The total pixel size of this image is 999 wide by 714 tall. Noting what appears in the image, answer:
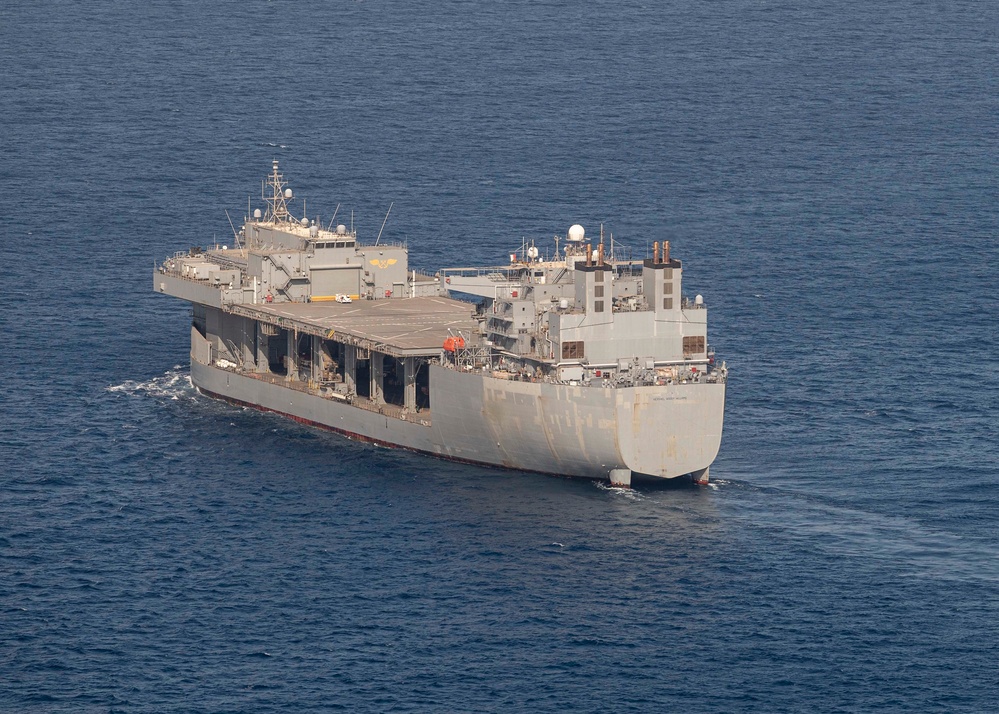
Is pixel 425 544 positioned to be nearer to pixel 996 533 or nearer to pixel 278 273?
pixel 996 533

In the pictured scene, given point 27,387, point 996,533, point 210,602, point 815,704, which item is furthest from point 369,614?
point 27,387

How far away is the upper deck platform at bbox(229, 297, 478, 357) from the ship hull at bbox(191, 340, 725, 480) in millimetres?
7217

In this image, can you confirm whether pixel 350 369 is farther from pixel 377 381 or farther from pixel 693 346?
pixel 693 346

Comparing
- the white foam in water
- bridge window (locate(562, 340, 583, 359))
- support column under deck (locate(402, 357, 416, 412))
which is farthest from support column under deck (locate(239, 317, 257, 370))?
bridge window (locate(562, 340, 583, 359))

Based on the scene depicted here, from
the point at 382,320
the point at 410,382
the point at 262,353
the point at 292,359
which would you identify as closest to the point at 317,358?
the point at 292,359

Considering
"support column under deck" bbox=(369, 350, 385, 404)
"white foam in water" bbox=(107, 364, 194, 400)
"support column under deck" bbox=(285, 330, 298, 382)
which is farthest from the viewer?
"support column under deck" bbox=(285, 330, 298, 382)

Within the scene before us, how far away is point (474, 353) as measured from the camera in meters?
161

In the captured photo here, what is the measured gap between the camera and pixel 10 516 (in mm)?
146125

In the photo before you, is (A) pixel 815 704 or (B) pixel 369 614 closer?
(A) pixel 815 704

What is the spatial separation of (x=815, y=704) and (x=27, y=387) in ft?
282

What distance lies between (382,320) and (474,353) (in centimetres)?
1854

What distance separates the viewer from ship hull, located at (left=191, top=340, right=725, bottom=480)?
148500 millimetres

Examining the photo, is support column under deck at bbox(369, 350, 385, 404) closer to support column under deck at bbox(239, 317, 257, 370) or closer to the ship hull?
the ship hull

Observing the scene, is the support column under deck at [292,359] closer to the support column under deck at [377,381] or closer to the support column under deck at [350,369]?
the support column under deck at [350,369]
